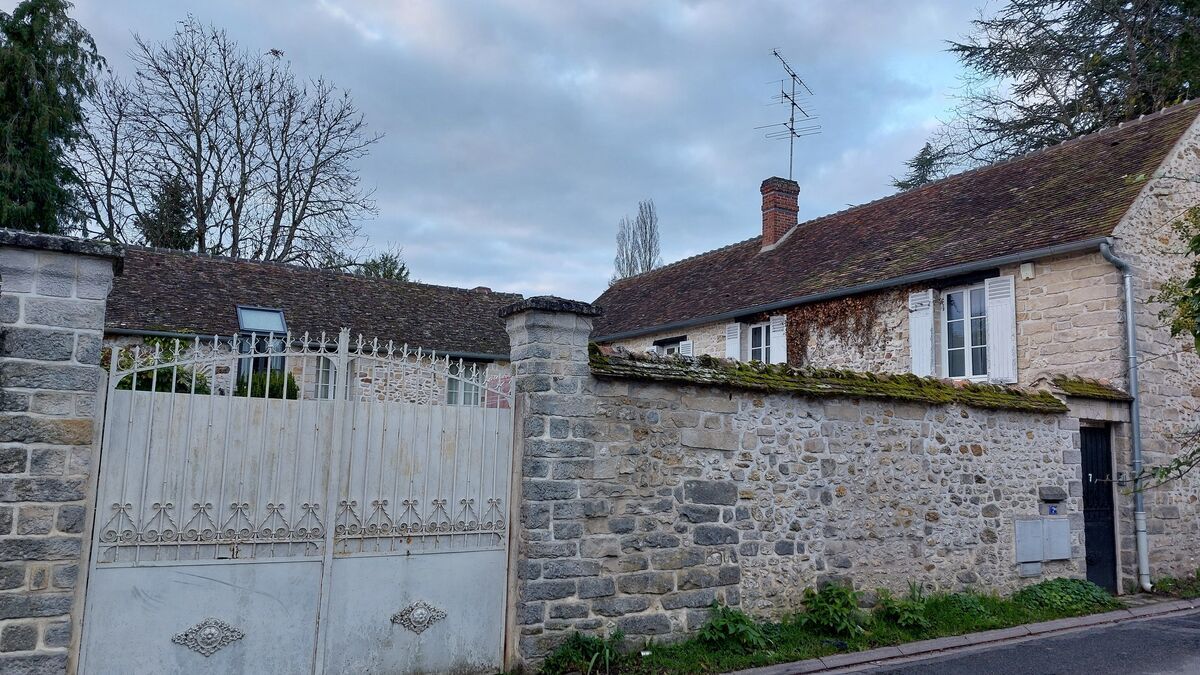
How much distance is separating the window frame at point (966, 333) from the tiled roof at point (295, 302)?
7.99 metres

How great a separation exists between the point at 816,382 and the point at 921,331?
19.0 feet

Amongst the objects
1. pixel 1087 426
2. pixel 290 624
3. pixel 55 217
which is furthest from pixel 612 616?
pixel 55 217

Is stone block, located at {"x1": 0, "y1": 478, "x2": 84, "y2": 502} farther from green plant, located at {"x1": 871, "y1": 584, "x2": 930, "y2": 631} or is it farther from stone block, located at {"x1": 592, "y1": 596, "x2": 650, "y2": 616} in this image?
green plant, located at {"x1": 871, "y1": 584, "x2": 930, "y2": 631}

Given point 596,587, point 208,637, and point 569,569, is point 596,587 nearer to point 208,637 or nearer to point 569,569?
point 569,569

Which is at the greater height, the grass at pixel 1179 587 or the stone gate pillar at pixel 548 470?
the stone gate pillar at pixel 548 470

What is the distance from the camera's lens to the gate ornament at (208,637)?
195 inches

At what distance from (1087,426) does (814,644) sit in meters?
5.64

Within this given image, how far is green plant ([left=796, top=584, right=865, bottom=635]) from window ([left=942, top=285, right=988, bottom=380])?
6.05 meters

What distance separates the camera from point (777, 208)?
1877 cm

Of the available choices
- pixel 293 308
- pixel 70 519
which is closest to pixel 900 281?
pixel 70 519

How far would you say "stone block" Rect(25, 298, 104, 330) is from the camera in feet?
15.1

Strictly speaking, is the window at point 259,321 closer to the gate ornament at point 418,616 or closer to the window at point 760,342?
the gate ornament at point 418,616

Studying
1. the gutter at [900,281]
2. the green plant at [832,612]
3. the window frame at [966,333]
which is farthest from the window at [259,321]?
the window frame at [966,333]

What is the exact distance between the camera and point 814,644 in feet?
22.9
